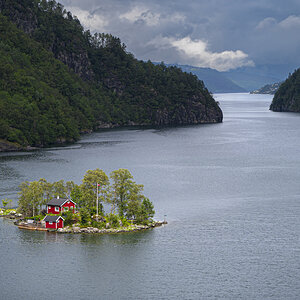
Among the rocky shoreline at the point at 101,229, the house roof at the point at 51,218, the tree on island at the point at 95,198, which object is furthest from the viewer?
the tree on island at the point at 95,198

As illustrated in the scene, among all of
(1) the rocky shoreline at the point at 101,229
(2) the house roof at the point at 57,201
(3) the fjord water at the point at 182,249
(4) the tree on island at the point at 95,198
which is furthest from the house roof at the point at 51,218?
(3) the fjord water at the point at 182,249

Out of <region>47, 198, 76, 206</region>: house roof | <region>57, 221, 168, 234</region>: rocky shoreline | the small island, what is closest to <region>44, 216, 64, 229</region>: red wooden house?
the small island

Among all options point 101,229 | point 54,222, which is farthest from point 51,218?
point 101,229

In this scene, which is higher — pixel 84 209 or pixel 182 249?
pixel 84 209

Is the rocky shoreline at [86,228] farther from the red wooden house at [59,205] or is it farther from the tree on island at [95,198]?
the red wooden house at [59,205]

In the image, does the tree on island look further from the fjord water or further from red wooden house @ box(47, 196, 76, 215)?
the fjord water

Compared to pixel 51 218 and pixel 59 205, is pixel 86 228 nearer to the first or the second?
pixel 51 218
